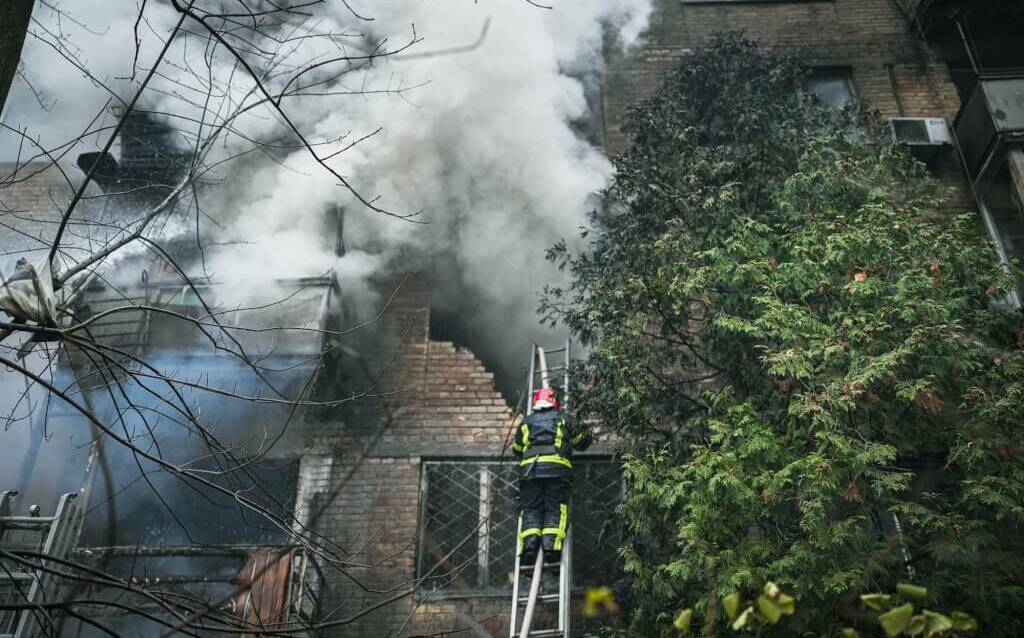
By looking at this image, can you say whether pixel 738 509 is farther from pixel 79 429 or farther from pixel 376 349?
pixel 79 429

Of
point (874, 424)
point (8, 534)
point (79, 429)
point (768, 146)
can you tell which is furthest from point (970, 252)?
point (79, 429)

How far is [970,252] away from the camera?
575cm

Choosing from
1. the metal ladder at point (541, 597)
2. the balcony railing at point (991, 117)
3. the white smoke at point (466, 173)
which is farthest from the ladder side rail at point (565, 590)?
the balcony railing at point (991, 117)

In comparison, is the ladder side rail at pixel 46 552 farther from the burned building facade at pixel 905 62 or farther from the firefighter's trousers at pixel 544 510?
the burned building facade at pixel 905 62

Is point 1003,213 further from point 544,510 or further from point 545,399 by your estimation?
point 544,510

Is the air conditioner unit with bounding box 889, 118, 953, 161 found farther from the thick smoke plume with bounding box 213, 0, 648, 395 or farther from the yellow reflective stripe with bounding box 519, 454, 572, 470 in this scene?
the yellow reflective stripe with bounding box 519, 454, 572, 470

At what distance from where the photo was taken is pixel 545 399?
678cm

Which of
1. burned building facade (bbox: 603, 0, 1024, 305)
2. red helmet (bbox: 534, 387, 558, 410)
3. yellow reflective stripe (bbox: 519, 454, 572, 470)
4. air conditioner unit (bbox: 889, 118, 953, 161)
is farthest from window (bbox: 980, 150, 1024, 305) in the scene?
yellow reflective stripe (bbox: 519, 454, 572, 470)

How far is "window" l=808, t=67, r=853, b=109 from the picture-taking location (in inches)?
407

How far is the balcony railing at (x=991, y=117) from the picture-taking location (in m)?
8.23

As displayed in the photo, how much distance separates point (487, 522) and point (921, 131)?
275 inches

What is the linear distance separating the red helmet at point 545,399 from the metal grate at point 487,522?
2.93 ft

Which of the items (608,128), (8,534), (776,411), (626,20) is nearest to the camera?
(776,411)

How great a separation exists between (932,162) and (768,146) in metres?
3.28
